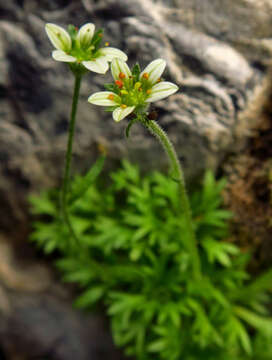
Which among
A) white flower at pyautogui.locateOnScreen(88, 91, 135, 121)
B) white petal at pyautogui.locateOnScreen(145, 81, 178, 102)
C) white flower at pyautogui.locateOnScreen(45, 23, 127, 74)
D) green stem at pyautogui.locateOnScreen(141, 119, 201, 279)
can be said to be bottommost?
green stem at pyautogui.locateOnScreen(141, 119, 201, 279)

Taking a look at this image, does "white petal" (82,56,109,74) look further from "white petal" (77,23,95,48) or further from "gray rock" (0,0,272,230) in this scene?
"gray rock" (0,0,272,230)

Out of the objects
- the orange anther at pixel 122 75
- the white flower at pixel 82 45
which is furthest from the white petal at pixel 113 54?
the orange anther at pixel 122 75

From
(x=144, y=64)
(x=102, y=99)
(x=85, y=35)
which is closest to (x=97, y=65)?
(x=102, y=99)

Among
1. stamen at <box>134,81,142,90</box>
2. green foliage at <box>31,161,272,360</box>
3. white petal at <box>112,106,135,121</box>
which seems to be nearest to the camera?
white petal at <box>112,106,135,121</box>

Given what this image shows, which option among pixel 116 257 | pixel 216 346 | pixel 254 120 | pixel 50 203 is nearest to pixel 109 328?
pixel 116 257

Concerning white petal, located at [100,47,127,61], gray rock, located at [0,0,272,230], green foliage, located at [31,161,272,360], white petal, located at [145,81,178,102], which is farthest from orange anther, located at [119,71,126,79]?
green foliage, located at [31,161,272,360]

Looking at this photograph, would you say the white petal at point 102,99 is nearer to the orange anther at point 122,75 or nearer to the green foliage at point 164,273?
the orange anther at point 122,75

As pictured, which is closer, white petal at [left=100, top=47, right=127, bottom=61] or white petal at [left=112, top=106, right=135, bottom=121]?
white petal at [left=112, top=106, right=135, bottom=121]
